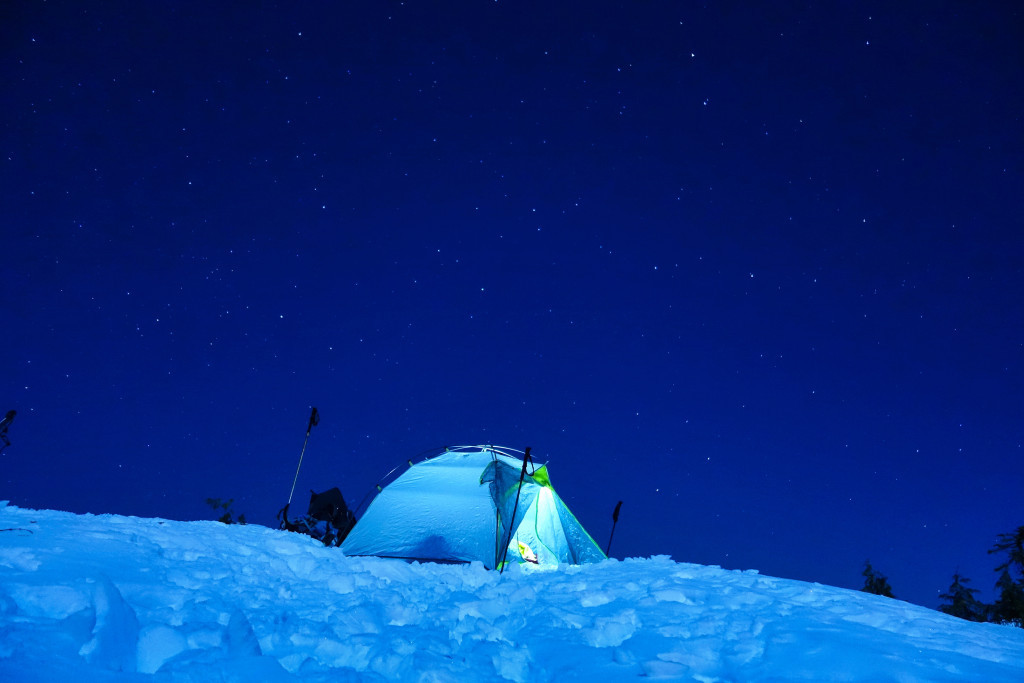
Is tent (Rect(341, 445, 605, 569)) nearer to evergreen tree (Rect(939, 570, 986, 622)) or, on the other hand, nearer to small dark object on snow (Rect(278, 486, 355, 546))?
small dark object on snow (Rect(278, 486, 355, 546))

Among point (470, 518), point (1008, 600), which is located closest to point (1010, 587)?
point (1008, 600)

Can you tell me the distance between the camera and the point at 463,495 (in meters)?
9.16

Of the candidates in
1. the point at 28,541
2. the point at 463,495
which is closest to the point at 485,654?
the point at 28,541

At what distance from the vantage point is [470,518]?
8594 millimetres

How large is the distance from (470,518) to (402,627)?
519 centimetres

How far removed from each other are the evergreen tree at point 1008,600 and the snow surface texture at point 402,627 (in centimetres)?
2148

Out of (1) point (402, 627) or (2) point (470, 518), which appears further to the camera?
(2) point (470, 518)

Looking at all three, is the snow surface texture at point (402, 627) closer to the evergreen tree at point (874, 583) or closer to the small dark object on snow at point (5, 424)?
the small dark object on snow at point (5, 424)

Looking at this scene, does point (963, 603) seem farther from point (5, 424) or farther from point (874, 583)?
point (5, 424)

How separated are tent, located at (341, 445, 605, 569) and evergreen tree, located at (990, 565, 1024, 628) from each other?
19492 millimetres

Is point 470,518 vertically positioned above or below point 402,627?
above

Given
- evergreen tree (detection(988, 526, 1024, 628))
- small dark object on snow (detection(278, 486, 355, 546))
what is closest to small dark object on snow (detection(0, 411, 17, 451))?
small dark object on snow (detection(278, 486, 355, 546))

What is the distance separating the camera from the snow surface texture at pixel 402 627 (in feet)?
8.09

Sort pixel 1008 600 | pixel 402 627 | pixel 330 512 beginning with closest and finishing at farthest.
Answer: pixel 402 627 → pixel 330 512 → pixel 1008 600
